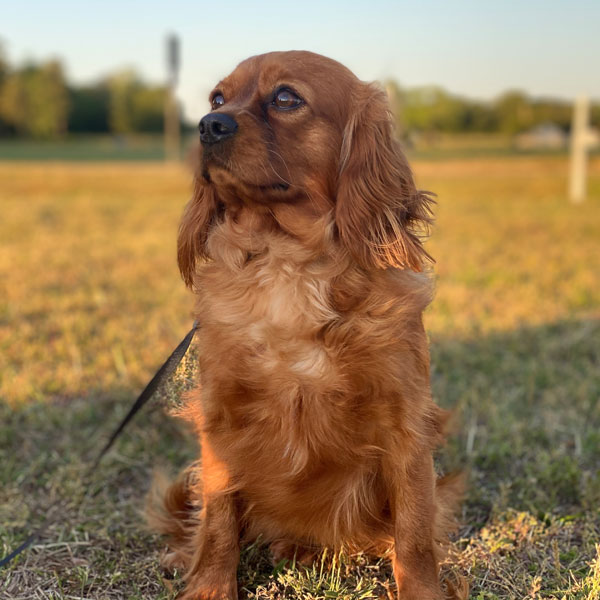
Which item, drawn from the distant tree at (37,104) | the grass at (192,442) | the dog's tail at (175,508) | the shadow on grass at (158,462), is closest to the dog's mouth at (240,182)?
the grass at (192,442)

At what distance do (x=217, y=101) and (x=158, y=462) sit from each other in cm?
169

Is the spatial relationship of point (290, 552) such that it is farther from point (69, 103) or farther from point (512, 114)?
point (69, 103)

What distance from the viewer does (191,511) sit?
8.54 feet

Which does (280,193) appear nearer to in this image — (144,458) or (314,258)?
(314,258)

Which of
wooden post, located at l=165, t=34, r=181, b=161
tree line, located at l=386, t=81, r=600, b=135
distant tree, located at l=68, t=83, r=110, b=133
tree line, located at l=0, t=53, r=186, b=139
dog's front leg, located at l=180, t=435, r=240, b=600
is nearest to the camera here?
dog's front leg, located at l=180, t=435, r=240, b=600

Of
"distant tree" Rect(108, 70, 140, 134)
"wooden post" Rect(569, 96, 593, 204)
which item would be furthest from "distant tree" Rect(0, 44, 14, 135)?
"wooden post" Rect(569, 96, 593, 204)

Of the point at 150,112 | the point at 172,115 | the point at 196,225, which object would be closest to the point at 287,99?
the point at 196,225

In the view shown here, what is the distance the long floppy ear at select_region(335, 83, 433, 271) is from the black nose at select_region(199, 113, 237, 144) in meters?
0.35

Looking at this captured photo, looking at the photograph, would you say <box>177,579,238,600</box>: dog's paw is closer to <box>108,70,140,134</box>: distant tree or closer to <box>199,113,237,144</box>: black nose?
<box>199,113,237,144</box>: black nose

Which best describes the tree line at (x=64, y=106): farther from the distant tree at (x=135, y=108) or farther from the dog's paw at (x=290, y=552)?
the dog's paw at (x=290, y=552)

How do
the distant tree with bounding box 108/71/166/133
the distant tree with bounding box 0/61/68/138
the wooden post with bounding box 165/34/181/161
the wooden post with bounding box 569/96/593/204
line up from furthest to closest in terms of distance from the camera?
the distant tree with bounding box 108/71/166/133, the distant tree with bounding box 0/61/68/138, the wooden post with bounding box 165/34/181/161, the wooden post with bounding box 569/96/593/204

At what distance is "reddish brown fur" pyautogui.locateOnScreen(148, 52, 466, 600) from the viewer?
200cm

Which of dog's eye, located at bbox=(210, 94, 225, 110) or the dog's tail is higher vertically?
dog's eye, located at bbox=(210, 94, 225, 110)

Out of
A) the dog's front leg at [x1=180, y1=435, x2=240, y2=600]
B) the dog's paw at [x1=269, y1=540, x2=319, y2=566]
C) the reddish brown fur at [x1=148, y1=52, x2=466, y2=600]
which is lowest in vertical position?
the dog's paw at [x1=269, y1=540, x2=319, y2=566]
